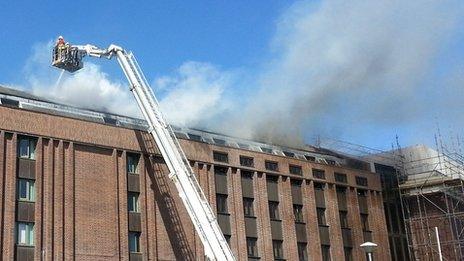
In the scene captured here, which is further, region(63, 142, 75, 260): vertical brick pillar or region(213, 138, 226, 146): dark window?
region(213, 138, 226, 146): dark window

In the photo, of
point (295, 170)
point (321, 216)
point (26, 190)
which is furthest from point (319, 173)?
point (26, 190)

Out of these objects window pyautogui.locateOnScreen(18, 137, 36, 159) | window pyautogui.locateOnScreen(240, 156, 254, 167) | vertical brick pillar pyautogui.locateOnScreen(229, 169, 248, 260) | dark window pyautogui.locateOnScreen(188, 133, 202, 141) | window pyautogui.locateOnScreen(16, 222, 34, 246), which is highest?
dark window pyautogui.locateOnScreen(188, 133, 202, 141)

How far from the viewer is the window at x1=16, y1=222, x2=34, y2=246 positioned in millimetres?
32625

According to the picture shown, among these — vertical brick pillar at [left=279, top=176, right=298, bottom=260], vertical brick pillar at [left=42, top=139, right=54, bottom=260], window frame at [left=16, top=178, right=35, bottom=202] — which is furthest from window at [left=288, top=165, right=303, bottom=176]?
window frame at [left=16, top=178, right=35, bottom=202]

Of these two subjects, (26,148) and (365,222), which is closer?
(26,148)

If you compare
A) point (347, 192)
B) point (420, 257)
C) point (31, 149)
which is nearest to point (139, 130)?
point (31, 149)

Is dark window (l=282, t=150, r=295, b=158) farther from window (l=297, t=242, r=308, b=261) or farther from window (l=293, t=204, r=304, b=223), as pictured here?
window (l=297, t=242, r=308, b=261)

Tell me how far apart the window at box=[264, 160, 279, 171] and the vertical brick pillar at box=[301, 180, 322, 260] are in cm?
260

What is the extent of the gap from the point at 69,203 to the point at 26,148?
3.39 meters

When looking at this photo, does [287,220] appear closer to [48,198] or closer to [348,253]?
[348,253]

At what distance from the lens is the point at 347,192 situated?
50594mm

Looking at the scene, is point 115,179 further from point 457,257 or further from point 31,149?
point 457,257

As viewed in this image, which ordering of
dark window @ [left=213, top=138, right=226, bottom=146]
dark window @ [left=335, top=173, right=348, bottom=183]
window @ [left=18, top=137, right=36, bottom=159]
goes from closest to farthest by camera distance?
1. window @ [left=18, top=137, right=36, bottom=159]
2. dark window @ [left=213, top=138, right=226, bottom=146]
3. dark window @ [left=335, top=173, right=348, bottom=183]

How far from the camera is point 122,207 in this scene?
1447 inches
